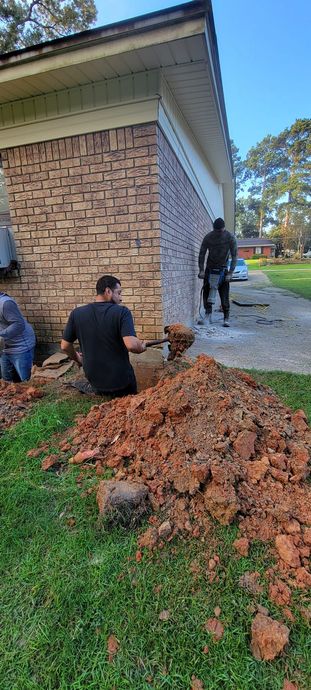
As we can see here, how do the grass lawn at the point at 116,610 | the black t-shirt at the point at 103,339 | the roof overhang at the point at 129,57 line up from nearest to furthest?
the grass lawn at the point at 116,610 < the roof overhang at the point at 129,57 < the black t-shirt at the point at 103,339

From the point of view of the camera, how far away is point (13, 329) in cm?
379

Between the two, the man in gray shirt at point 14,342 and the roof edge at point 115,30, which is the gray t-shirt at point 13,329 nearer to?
the man in gray shirt at point 14,342

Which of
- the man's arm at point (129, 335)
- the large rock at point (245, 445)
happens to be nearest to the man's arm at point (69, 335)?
the man's arm at point (129, 335)

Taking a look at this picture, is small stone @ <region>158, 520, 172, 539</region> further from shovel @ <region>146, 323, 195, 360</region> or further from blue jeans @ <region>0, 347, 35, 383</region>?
blue jeans @ <region>0, 347, 35, 383</region>

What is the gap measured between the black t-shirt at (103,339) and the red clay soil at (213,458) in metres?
0.44

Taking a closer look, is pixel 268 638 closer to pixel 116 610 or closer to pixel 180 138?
pixel 116 610

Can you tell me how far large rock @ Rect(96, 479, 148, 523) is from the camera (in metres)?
1.81

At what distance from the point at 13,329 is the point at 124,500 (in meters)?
2.69

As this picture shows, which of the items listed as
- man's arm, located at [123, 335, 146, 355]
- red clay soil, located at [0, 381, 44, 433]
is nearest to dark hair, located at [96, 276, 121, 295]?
man's arm, located at [123, 335, 146, 355]

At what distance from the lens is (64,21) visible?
13219 mm

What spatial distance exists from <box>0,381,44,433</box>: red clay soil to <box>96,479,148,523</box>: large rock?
137cm

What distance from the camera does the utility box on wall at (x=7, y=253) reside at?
4285 millimetres

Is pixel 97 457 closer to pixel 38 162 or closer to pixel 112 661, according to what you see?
pixel 112 661

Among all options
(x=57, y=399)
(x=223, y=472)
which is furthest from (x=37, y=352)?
(x=223, y=472)
